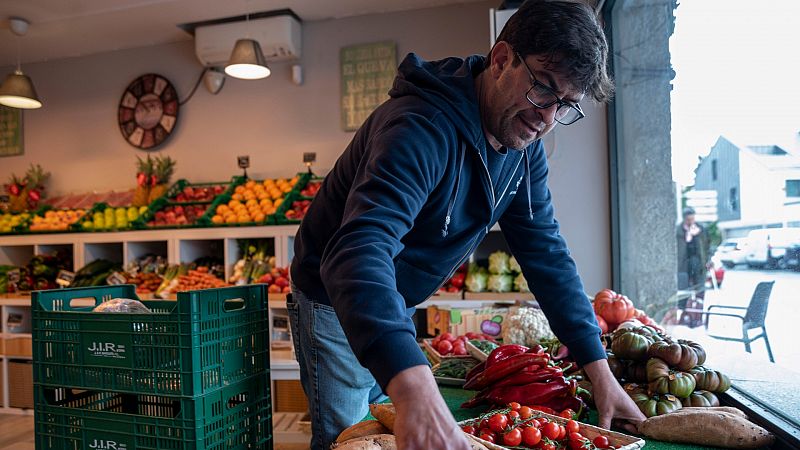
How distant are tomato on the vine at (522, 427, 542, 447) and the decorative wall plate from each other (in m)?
5.50

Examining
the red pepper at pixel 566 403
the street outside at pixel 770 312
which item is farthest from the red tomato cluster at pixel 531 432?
the street outside at pixel 770 312

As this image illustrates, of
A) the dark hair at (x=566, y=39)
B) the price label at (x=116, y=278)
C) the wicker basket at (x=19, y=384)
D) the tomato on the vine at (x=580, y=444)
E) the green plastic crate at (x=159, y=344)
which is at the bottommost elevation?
the wicker basket at (x=19, y=384)

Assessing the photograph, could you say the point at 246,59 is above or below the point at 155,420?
above

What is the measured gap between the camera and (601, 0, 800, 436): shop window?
5.79 ft

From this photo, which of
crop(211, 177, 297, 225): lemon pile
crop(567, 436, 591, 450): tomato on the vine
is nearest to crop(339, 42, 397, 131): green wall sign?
crop(211, 177, 297, 225): lemon pile

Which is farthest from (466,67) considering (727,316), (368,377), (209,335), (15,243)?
(15,243)

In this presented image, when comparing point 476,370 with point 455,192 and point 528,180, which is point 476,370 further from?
point 455,192

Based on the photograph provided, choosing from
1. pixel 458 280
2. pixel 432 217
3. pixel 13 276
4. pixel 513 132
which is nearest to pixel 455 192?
pixel 432 217

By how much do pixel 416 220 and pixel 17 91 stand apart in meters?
4.98

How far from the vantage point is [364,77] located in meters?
5.44

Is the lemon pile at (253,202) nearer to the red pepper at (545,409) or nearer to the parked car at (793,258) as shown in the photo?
the red pepper at (545,409)

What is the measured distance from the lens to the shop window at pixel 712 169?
1.76 meters

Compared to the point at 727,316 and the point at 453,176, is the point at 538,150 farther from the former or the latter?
the point at 727,316

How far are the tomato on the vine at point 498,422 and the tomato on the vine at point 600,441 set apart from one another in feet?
0.67
